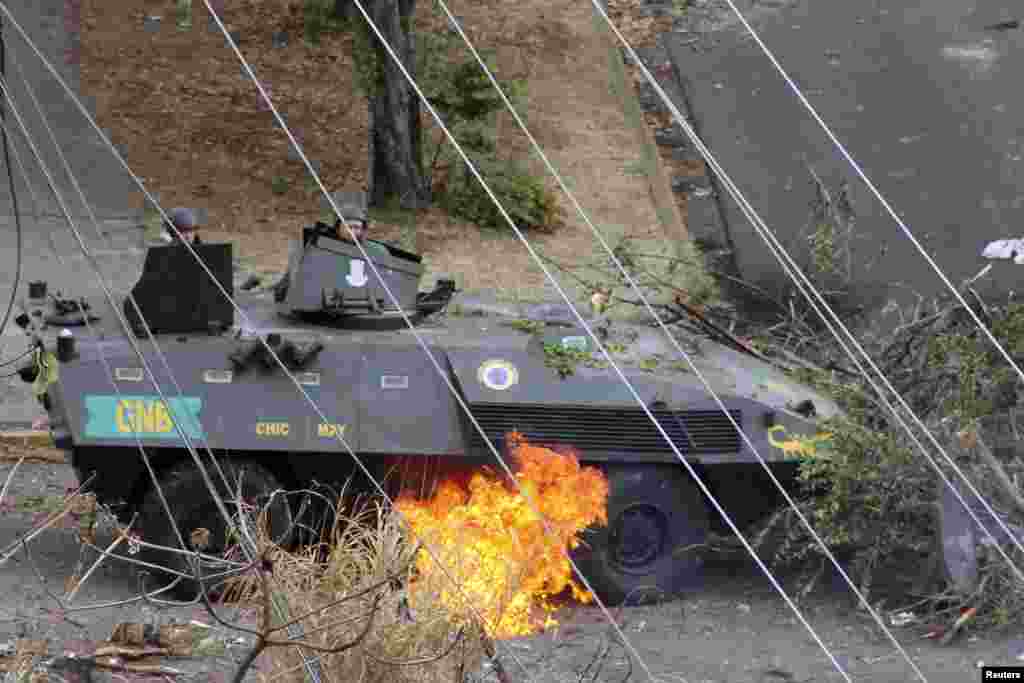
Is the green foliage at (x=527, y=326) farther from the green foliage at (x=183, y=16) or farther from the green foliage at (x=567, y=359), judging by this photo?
the green foliage at (x=183, y=16)

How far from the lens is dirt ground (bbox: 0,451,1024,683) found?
986 cm

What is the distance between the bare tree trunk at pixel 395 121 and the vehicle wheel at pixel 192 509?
7306mm

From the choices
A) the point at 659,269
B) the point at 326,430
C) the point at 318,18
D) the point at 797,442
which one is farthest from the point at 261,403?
the point at 318,18

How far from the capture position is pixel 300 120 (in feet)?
66.2

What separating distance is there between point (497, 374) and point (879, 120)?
11.3 metres

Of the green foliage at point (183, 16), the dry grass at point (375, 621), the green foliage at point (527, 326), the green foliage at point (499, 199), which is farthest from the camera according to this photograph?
the green foliage at point (183, 16)

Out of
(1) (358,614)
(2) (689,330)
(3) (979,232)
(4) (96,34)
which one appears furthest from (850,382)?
(4) (96,34)

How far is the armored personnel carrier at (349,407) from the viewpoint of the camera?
1059 cm

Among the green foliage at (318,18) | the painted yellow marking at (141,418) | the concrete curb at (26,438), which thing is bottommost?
the concrete curb at (26,438)

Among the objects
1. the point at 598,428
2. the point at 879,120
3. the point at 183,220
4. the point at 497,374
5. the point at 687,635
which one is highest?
the point at 183,220

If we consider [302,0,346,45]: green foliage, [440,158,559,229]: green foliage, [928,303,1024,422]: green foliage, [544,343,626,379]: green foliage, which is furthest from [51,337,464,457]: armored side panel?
[302,0,346,45]: green foliage

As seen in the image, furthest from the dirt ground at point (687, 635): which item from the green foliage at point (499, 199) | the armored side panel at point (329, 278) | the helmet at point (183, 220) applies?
the green foliage at point (499, 199)

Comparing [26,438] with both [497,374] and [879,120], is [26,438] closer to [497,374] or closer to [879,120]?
[497,374]

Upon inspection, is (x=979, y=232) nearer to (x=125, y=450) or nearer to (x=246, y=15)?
(x=246, y=15)
